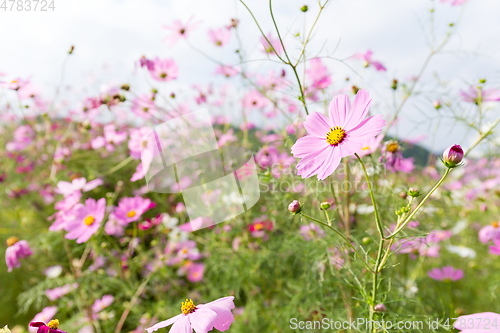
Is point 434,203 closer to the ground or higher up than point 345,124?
closer to the ground

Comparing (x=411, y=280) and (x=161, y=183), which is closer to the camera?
(x=161, y=183)

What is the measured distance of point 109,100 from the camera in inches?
41.1

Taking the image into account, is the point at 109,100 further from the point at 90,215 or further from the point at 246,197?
the point at 246,197

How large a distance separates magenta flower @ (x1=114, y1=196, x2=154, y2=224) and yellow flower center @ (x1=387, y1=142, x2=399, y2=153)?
26.7 inches

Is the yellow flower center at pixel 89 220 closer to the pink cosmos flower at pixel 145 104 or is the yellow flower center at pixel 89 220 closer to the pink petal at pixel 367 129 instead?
the pink cosmos flower at pixel 145 104

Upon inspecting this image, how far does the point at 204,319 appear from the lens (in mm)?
406

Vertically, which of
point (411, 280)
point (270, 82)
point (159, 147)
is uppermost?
point (270, 82)

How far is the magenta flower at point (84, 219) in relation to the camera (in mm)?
804

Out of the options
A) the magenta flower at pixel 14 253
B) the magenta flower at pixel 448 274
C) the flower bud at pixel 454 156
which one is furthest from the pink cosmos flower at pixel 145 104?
the magenta flower at pixel 448 274

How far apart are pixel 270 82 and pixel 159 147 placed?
0.47 metres

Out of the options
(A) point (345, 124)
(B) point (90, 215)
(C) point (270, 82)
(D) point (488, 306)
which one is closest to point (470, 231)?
(D) point (488, 306)

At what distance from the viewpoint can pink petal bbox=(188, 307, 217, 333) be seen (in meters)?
0.39

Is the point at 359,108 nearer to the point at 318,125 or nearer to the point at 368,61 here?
the point at 318,125

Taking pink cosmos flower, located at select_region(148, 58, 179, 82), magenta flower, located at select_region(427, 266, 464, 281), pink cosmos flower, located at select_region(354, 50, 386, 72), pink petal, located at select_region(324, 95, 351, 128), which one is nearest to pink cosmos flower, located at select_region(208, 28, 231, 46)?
pink cosmos flower, located at select_region(148, 58, 179, 82)
